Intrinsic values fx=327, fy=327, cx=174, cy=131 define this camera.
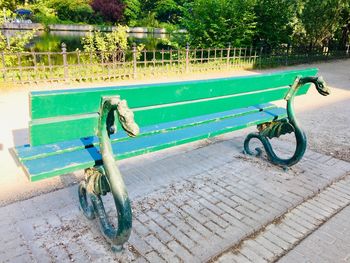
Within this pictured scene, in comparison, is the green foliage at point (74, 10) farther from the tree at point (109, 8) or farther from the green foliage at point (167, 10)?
the green foliage at point (167, 10)

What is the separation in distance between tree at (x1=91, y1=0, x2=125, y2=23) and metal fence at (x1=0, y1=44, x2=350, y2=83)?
31.2m

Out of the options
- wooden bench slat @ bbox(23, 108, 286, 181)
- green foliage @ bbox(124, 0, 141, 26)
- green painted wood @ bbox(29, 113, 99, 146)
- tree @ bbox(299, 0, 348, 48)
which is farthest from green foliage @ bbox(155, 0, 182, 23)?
green painted wood @ bbox(29, 113, 99, 146)

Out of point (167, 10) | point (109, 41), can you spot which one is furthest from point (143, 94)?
point (167, 10)

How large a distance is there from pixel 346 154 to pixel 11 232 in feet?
13.7

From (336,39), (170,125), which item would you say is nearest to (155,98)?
(170,125)

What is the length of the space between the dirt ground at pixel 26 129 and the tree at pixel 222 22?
5249 mm

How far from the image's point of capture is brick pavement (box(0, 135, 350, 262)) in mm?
2455

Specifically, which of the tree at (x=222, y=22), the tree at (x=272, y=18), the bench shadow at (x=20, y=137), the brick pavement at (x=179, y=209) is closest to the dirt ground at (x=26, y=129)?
the bench shadow at (x=20, y=137)

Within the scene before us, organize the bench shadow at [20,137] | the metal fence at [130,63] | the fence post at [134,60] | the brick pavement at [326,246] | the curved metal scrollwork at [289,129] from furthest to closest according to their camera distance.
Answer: the fence post at [134,60] → the metal fence at [130,63] → the bench shadow at [20,137] → the curved metal scrollwork at [289,129] → the brick pavement at [326,246]

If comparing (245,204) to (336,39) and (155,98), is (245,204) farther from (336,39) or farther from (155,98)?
(336,39)

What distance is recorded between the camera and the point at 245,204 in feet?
10.3

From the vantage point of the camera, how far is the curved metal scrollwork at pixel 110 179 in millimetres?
1956

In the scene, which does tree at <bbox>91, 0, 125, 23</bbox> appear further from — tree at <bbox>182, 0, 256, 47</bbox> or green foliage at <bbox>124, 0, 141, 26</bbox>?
tree at <bbox>182, 0, 256, 47</bbox>

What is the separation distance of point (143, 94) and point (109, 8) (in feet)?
153
